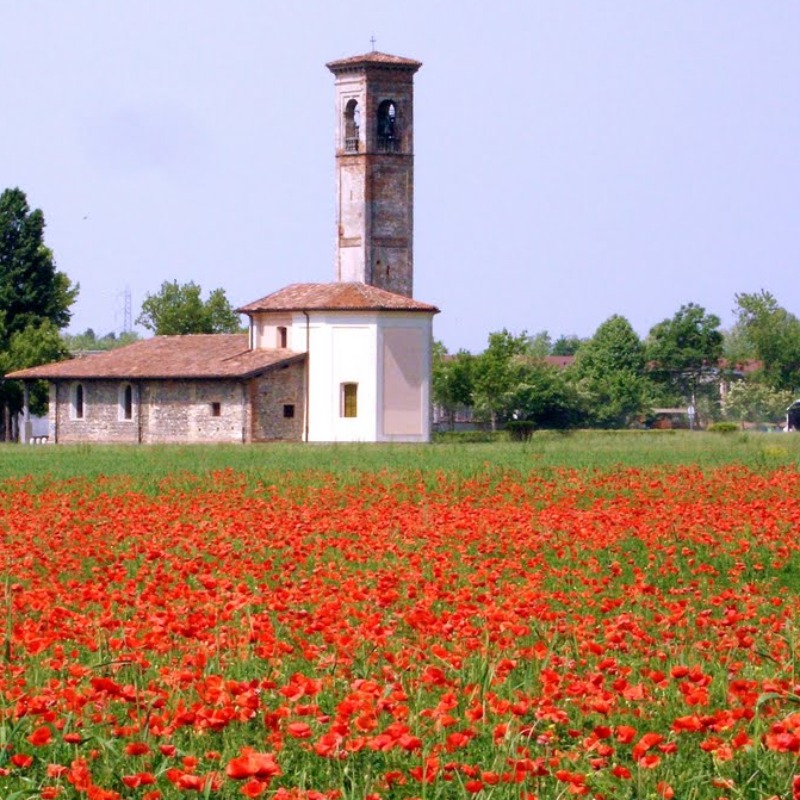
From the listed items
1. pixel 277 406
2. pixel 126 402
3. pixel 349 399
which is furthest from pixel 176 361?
pixel 349 399

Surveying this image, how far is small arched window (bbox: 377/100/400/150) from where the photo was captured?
254 ft

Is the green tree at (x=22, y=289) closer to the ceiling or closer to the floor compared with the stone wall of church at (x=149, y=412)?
closer to the ceiling

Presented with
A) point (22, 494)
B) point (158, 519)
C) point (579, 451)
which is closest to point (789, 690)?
point (158, 519)

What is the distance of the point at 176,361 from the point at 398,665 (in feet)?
207

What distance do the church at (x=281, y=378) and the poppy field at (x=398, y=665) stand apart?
169 feet

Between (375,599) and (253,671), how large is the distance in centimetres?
108

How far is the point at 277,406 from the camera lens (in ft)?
226

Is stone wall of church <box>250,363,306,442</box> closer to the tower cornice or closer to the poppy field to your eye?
the tower cornice

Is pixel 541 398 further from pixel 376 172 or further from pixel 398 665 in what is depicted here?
pixel 398 665

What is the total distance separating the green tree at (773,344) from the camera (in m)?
134

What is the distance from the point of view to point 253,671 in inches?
374

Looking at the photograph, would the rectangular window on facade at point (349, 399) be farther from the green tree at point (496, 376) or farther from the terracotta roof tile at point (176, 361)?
the green tree at point (496, 376)

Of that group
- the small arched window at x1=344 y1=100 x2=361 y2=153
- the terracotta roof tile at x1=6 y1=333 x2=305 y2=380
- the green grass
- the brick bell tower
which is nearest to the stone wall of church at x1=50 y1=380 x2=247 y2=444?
the terracotta roof tile at x1=6 y1=333 x2=305 y2=380

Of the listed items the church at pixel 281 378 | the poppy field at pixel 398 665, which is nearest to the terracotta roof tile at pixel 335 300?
the church at pixel 281 378
